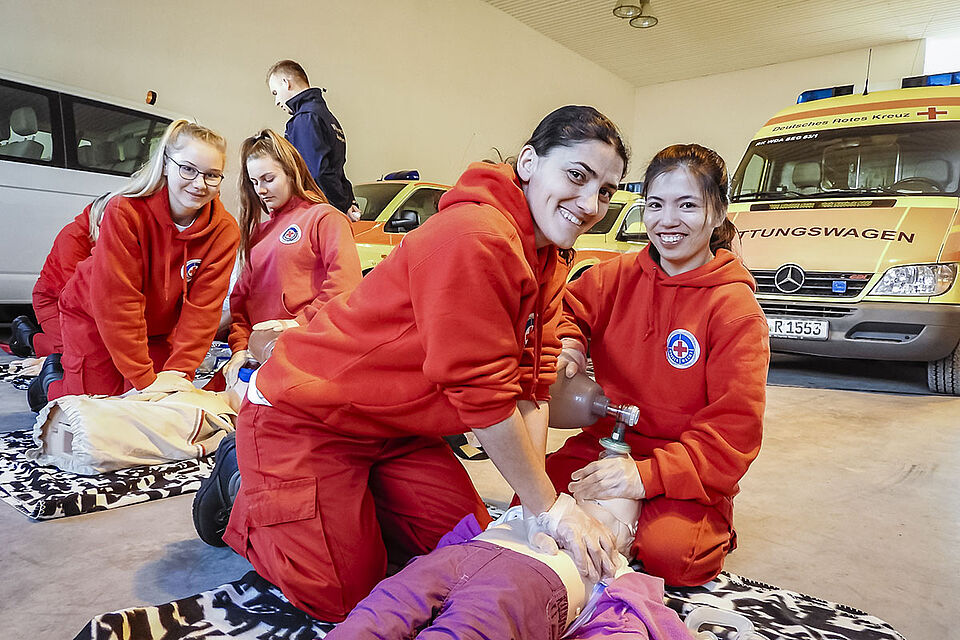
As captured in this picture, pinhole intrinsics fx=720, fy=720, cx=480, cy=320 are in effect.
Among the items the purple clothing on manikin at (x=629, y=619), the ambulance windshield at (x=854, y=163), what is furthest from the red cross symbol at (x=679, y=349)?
the ambulance windshield at (x=854, y=163)

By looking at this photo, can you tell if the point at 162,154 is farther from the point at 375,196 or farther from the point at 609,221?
the point at 609,221

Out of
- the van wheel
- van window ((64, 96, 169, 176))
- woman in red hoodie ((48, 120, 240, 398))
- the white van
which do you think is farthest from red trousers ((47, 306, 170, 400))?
the van wheel

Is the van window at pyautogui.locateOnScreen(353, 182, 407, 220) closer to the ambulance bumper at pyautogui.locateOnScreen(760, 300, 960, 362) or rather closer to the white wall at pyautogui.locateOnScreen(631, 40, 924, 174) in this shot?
the ambulance bumper at pyautogui.locateOnScreen(760, 300, 960, 362)

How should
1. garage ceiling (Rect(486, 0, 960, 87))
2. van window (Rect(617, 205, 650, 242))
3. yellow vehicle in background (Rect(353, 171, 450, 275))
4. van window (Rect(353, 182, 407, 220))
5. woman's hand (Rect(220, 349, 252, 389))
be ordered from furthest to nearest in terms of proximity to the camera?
garage ceiling (Rect(486, 0, 960, 87)), van window (Rect(617, 205, 650, 242)), van window (Rect(353, 182, 407, 220)), yellow vehicle in background (Rect(353, 171, 450, 275)), woman's hand (Rect(220, 349, 252, 389))

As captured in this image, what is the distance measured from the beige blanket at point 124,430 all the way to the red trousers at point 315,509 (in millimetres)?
1093

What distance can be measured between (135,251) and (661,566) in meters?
2.22

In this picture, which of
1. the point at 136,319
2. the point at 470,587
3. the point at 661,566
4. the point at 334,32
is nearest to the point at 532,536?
the point at 470,587

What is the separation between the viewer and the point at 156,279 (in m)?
2.91

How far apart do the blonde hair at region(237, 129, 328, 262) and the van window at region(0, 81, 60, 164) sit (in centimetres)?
303

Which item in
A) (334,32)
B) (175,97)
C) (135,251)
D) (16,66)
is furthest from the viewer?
(334,32)

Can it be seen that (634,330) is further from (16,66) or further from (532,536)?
(16,66)

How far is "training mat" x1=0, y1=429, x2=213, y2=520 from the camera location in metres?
2.24

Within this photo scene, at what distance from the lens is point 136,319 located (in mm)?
2803

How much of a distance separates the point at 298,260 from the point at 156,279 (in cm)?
56
